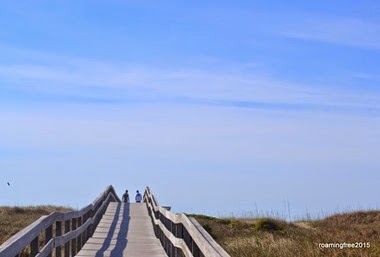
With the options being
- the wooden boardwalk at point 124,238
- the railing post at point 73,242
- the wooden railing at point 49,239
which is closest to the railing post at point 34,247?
the wooden railing at point 49,239

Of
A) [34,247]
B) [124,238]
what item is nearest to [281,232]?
[124,238]

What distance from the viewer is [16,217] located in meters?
33.2

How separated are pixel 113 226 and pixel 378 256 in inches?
552

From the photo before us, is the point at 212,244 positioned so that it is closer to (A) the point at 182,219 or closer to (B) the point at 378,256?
(A) the point at 182,219

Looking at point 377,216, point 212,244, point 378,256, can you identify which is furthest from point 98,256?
point 377,216

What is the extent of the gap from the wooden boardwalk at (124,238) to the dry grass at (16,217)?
10.5ft

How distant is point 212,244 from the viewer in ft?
23.7

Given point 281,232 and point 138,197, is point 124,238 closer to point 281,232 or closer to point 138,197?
point 281,232

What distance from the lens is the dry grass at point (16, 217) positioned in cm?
2705

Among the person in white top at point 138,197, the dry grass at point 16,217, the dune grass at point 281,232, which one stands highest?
the person in white top at point 138,197

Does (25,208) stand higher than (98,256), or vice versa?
(25,208)

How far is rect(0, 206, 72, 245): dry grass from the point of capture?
2705 centimetres

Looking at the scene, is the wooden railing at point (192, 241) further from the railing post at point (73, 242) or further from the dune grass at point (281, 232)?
the dune grass at point (281, 232)

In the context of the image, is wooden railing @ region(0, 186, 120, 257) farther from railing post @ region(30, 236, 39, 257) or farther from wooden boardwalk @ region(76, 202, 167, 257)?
wooden boardwalk @ region(76, 202, 167, 257)
